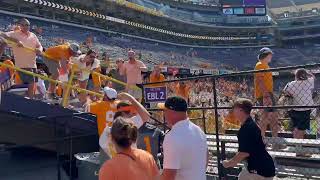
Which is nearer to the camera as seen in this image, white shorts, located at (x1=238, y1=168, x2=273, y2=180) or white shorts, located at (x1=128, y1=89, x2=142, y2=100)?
white shorts, located at (x1=238, y1=168, x2=273, y2=180)

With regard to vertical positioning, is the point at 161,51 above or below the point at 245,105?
above

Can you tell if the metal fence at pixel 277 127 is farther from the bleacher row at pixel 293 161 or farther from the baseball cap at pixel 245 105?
the baseball cap at pixel 245 105

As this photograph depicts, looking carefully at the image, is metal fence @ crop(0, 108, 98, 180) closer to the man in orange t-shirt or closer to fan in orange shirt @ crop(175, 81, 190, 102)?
the man in orange t-shirt

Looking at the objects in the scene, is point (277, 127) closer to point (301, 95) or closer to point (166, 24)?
point (301, 95)

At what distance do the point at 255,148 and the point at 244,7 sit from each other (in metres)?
66.5

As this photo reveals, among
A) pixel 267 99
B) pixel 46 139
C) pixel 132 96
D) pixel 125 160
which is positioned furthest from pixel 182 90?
pixel 125 160

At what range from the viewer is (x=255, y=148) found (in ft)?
15.0

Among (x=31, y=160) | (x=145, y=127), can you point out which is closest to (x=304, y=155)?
(x=145, y=127)

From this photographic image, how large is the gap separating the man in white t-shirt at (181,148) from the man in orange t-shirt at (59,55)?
495 cm

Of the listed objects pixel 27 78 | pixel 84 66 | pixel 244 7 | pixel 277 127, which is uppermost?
pixel 244 7

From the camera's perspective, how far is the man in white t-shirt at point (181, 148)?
384cm

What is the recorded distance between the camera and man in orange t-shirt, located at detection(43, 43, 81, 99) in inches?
339

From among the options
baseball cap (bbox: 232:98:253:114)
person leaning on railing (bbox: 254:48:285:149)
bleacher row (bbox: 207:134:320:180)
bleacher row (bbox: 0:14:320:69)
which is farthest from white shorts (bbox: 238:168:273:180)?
bleacher row (bbox: 0:14:320:69)

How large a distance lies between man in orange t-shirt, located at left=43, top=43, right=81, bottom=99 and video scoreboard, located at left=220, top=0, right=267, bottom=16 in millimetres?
61588
